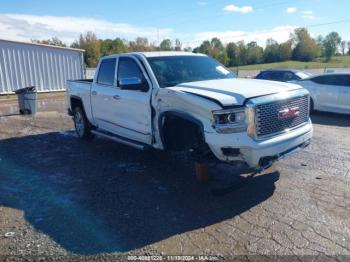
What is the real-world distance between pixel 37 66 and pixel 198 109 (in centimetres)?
1853

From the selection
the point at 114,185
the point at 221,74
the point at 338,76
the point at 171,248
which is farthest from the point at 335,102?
the point at 171,248

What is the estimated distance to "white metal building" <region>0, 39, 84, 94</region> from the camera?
1873 centimetres

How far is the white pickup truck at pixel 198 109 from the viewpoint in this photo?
4289 mm

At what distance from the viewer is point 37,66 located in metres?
20.5

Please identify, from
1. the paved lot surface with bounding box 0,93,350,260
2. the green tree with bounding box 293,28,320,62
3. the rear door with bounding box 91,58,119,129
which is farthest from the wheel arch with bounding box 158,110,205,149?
the green tree with bounding box 293,28,320,62

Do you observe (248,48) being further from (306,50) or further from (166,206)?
(166,206)

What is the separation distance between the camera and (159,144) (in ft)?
17.5

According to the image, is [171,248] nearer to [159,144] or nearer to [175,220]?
[175,220]

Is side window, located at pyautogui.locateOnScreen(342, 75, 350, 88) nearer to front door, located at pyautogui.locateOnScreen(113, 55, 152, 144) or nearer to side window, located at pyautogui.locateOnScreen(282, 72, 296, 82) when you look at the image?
side window, located at pyautogui.locateOnScreen(282, 72, 296, 82)

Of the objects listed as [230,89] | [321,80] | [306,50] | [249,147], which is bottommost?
[249,147]

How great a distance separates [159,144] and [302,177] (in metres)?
2.29

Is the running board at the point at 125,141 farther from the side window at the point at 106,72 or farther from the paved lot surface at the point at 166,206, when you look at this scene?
the side window at the point at 106,72

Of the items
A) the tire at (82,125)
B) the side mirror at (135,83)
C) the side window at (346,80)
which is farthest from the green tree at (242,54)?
the side mirror at (135,83)

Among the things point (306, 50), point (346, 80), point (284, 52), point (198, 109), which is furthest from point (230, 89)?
point (306, 50)
